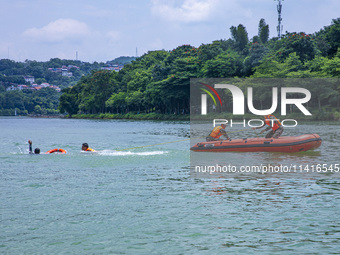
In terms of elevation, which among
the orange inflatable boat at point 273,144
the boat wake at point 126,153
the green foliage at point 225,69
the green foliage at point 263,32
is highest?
the green foliage at point 263,32

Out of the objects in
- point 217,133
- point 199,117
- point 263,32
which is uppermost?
point 263,32

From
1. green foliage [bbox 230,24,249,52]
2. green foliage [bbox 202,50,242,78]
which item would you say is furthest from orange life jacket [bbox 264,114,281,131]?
green foliage [bbox 230,24,249,52]

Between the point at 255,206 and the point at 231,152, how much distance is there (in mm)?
14328

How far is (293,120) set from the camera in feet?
217

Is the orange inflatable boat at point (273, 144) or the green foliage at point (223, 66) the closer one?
the orange inflatable boat at point (273, 144)

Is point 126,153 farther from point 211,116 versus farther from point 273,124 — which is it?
point 211,116

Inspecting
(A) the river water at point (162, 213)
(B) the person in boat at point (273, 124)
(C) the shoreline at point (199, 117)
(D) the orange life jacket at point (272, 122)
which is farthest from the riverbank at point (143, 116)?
(A) the river water at point (162, 213)

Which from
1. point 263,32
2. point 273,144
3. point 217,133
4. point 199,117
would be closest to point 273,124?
point 273,144

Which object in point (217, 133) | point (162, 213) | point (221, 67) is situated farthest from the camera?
point (221, 67)

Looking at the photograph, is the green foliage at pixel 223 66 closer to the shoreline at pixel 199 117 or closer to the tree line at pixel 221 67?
the tree line at pixel 221 67

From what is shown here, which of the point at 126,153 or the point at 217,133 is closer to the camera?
the point at 217,133

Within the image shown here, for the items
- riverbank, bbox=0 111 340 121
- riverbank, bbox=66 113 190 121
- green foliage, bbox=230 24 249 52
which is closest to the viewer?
riverbank, bbox=0 111 340 121

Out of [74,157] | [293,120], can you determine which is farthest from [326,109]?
[74,157]

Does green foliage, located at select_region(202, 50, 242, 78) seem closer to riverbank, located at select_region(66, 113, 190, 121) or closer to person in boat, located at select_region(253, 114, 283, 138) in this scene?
riverbank, located at select_region(66, 113, 190, 121)
